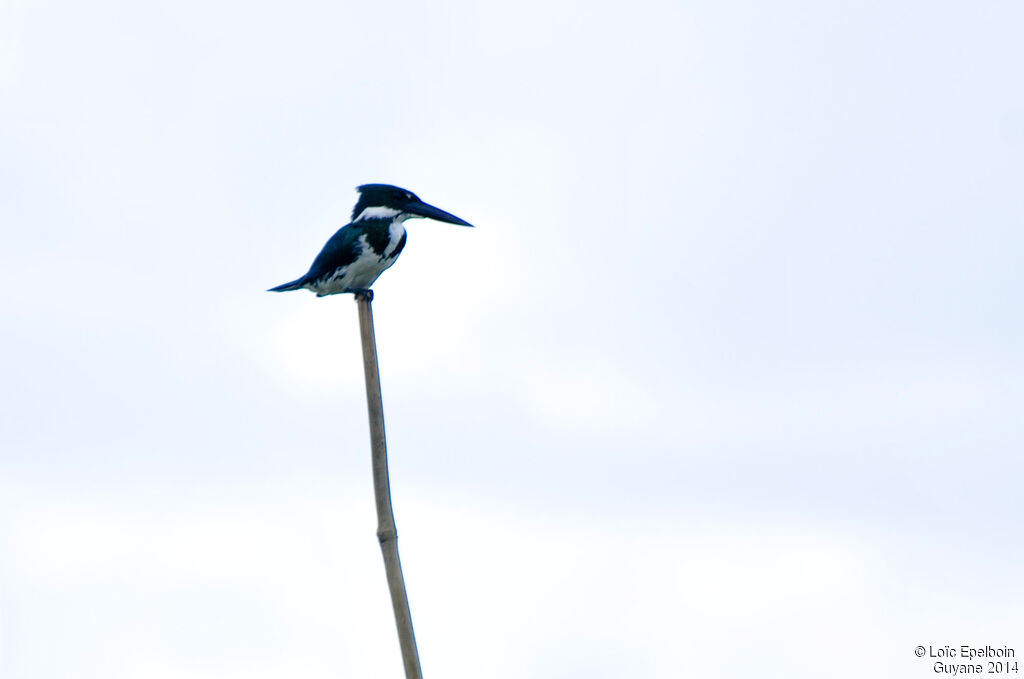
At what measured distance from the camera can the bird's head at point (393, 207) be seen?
37.0 feet

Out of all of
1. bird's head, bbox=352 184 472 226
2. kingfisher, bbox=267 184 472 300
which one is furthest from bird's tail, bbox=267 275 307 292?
bird's head, bbox=352 184 472 226

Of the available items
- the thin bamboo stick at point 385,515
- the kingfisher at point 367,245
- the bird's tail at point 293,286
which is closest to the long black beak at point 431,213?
the kingfisher at point 367,245

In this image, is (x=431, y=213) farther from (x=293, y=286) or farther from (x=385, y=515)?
(x=385, y=515)

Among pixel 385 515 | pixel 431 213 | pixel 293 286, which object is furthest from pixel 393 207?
pixel 385 515

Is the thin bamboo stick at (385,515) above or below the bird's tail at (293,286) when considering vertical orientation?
below

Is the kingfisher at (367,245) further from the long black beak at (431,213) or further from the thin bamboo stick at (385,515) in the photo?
the thin bamboo stick at (385,515)

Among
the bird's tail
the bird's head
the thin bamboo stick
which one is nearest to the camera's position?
the thin bamboo stick

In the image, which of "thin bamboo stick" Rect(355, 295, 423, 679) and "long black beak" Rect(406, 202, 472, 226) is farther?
"long black beak" Rect(406, 202, 472, 226)

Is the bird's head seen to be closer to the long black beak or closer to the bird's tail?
the long black beak

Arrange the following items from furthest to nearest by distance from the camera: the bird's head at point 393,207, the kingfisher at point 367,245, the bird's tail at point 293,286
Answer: the bird's head at point 393,207 < the bird's tail at point 293,286 < the kingfisher at point 367,245

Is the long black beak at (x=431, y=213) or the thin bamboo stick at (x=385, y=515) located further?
the long black beak at (x=431, y=213)

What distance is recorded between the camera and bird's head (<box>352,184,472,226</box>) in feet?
37.0

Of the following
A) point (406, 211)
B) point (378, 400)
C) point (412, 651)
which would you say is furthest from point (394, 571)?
point (406, 211)

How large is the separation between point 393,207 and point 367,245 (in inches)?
29.3
